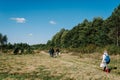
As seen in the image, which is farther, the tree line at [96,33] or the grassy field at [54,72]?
the tree line at [96,33]

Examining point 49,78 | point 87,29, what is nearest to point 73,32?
point 87,29

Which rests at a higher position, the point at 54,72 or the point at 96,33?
the point at 96,33

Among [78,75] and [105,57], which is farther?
[105,57]

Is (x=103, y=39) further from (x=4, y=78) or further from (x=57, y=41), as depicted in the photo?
(x=4, y=78)

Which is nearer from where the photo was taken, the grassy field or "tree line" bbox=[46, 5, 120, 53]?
the grassy field

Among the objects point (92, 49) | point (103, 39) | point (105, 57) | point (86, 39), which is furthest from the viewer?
point (86, 39)

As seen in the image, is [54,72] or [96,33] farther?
[96,33]

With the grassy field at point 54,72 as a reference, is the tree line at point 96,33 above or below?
above

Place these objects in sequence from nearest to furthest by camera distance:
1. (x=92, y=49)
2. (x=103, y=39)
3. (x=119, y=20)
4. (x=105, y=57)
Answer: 1. (x=105, y=57)
2. (x=92, y=49)
3. (x=119, y=20)
4. (x=103, y=39)

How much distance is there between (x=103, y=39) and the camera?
88.1 metres

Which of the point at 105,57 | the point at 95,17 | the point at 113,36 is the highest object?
the point at 95,17

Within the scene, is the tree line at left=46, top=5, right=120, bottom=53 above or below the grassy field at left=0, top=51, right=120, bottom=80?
above

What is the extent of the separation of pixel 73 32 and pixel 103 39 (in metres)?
29.9

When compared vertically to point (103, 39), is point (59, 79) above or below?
below
